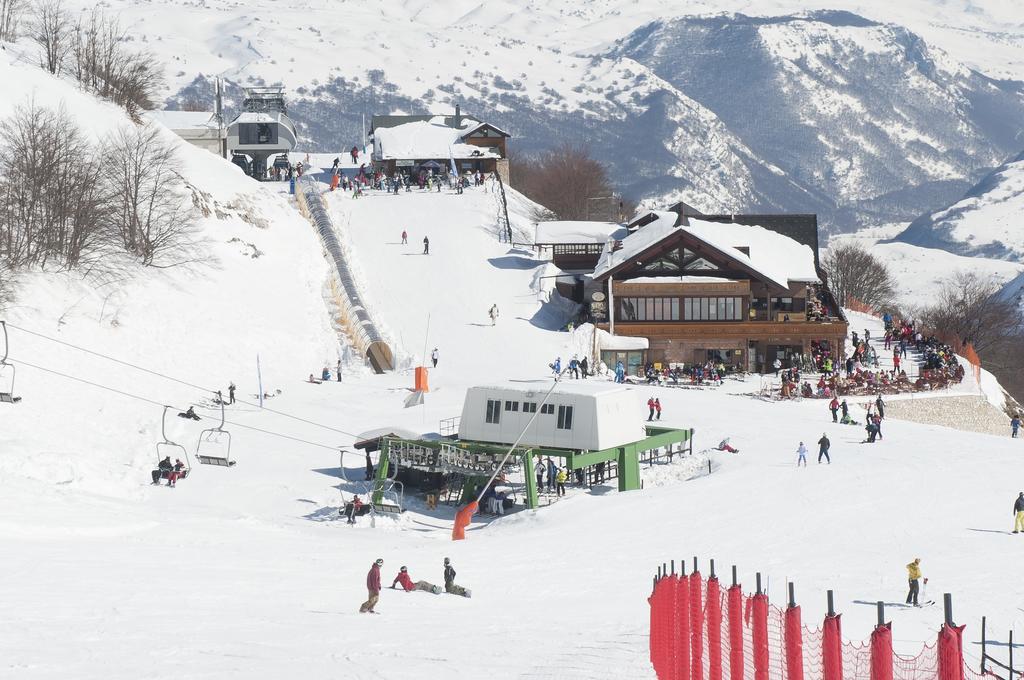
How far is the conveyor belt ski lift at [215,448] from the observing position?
40981 mm

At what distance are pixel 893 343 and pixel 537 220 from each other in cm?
3135

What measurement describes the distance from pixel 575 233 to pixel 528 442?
3572cm

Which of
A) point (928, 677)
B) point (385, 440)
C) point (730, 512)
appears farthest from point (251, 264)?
point (928, 677)

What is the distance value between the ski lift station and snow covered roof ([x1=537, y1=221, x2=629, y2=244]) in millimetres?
32636

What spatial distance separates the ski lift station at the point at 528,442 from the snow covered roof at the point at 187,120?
220 feet

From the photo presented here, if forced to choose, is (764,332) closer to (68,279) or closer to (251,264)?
(251,264)

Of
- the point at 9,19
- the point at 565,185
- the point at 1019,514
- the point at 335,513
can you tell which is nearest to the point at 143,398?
the point at 335,513

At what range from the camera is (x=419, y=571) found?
3131 centimetres

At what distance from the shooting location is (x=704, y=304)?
227 feet

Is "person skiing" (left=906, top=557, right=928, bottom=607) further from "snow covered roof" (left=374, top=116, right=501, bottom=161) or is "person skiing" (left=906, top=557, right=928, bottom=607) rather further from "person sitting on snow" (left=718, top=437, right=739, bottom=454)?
"snow covered roof" (left=374, top=116, right=501, bottom=161)

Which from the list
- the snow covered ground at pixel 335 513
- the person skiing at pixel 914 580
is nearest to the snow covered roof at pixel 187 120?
the snow covered ground at pixel 335 513

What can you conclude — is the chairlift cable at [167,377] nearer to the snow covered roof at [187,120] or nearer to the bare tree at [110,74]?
the bare tree at [110,74]

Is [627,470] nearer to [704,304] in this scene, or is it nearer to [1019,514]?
[1019,514]

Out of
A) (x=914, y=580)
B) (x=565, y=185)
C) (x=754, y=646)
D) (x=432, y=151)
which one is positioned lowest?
(x=914, y=580)
